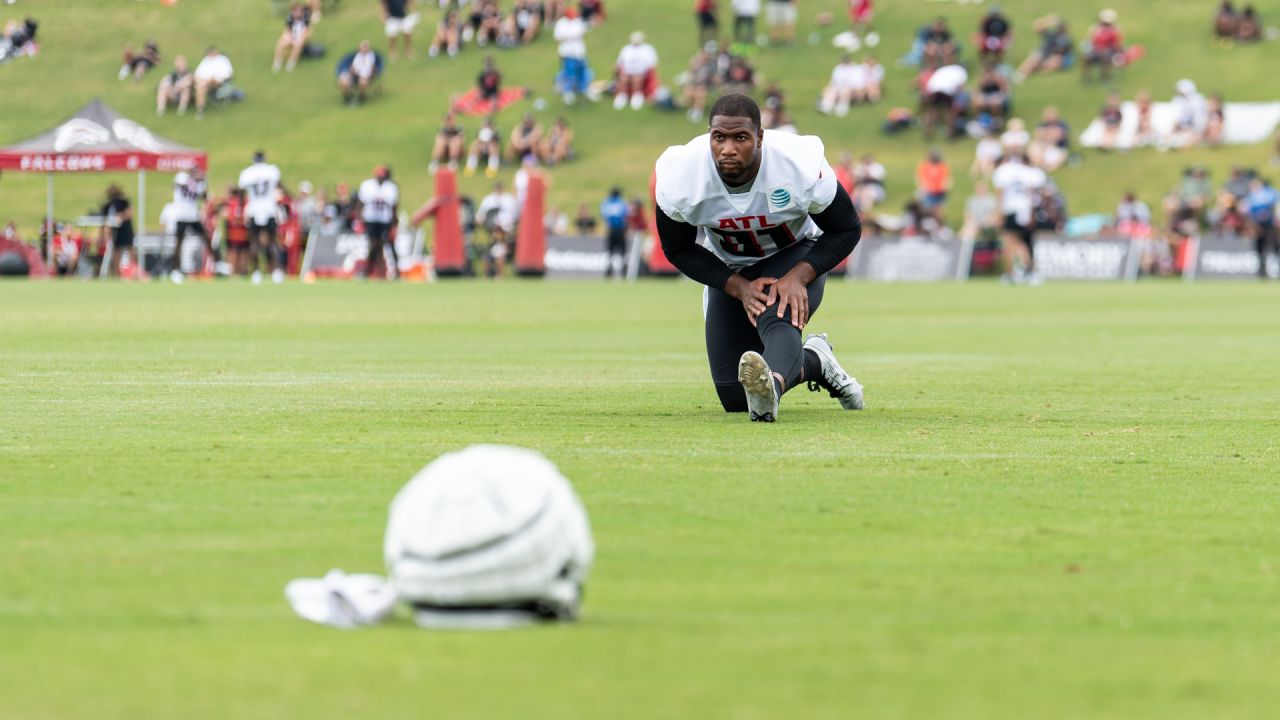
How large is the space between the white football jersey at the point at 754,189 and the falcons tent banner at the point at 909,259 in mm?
33010

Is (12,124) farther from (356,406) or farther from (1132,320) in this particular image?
(356,406)

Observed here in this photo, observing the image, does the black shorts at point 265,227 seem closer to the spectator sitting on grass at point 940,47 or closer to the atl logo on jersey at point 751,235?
the spectator sitting on grass at point 940,47

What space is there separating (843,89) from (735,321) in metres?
45.6

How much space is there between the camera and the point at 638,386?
13273 mm

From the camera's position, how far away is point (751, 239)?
11.0 m

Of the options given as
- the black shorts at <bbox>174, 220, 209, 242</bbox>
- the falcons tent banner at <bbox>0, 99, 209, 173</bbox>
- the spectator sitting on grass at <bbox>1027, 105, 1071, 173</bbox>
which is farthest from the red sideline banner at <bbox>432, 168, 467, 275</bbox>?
the spectator sitting on grass at <bbox>1027, 105, 1071, 173</bbox>

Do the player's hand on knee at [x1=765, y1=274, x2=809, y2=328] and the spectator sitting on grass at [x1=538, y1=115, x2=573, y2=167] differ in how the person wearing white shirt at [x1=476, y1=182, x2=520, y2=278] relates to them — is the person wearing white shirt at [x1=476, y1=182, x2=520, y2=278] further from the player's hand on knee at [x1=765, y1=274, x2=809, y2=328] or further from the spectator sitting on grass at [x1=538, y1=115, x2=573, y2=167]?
the player's hand on knee at [x1=765, y1=274, x2=809, y2=328]

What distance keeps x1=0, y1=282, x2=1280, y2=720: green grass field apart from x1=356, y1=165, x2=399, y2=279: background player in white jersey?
22.8 m

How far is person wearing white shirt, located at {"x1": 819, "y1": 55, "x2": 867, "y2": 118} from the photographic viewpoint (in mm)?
55781

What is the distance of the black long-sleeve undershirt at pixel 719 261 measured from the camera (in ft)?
35.7

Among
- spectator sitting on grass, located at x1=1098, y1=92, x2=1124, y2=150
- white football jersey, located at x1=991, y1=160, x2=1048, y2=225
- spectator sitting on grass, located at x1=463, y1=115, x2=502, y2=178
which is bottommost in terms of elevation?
white football jersey, located at x1=991, y1=160, x2=1048, y2=225

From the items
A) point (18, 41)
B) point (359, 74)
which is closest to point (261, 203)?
point (359, 74)

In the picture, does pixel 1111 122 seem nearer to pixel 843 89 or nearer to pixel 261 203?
pixel 843 89

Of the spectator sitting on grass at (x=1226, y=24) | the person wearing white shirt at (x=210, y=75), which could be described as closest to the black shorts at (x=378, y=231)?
the person wearing white shirt at (x=210, y=75)
